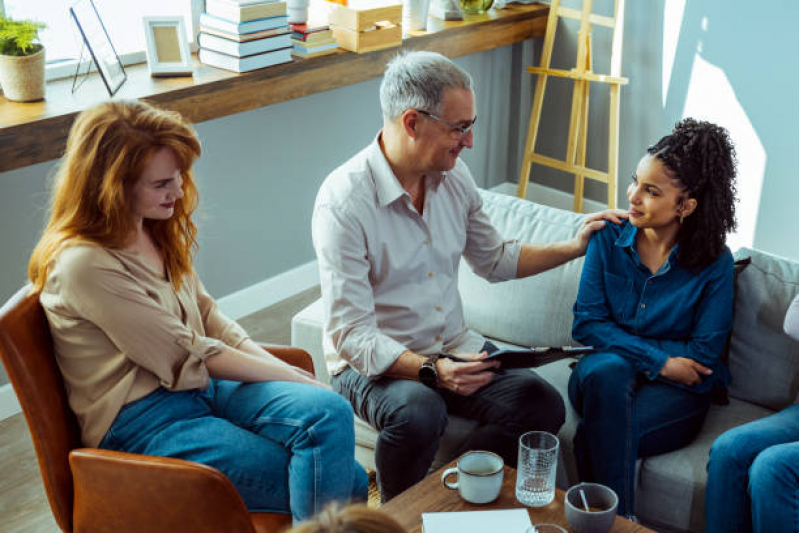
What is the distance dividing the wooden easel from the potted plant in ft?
7.20

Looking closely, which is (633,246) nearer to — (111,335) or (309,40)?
(111,335)

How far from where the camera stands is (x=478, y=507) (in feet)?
5.42

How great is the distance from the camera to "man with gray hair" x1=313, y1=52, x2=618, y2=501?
6.46 ft

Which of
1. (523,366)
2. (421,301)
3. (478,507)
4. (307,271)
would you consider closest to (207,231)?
(307,271)

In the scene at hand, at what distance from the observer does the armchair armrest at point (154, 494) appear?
61.8 inches

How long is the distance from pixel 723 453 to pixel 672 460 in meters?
0.16

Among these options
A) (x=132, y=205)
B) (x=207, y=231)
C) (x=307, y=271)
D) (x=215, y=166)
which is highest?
(x=132, y=205)

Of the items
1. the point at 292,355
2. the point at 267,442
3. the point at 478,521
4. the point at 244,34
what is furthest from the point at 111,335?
the point at 244,34

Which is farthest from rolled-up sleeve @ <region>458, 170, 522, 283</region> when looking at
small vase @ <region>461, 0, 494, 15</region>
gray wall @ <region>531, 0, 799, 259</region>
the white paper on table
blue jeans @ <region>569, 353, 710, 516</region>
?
small vase @ <region>461, 0, 494, 15</region>

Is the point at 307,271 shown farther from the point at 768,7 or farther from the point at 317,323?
the point at 768,7

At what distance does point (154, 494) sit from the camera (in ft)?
5.23

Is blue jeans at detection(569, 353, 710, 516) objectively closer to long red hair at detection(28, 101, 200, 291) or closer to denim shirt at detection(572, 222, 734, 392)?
denim shirt at detection(572, 222, 734, 392)

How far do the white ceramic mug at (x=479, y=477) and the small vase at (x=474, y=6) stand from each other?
8.98 ft

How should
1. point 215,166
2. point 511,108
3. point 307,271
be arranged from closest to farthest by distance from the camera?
1. point 215,166
2. point 307,271
3. point 511,108
